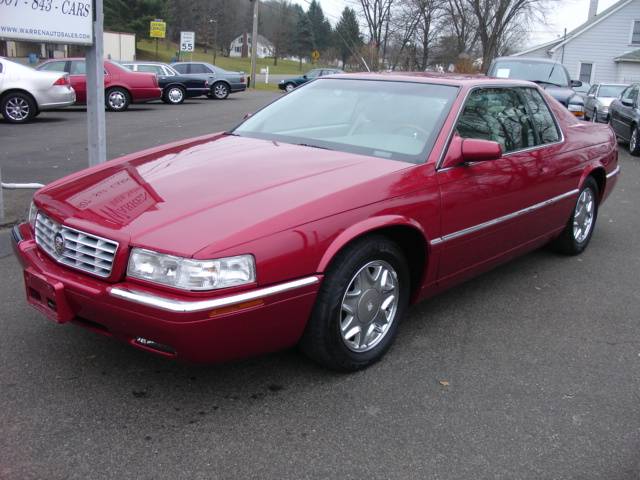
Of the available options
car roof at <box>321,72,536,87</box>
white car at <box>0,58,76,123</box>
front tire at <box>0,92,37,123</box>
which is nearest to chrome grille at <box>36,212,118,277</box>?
car roof at <box>321,72,536,87</box>

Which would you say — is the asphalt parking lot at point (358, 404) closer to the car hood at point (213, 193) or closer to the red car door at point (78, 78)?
the car hood at point (213, 193)

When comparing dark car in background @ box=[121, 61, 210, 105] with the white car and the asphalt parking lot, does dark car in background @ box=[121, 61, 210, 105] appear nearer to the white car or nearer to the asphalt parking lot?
the white car

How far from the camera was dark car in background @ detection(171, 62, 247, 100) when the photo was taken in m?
22.0

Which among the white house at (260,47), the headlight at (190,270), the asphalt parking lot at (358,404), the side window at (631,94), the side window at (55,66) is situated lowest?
the asphalt parking lot at (358,404)

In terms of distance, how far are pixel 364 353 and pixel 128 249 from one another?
133 centimetres

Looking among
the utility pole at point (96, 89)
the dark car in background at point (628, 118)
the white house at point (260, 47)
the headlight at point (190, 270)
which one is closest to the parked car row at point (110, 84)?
the utility pole at point (96, 89)

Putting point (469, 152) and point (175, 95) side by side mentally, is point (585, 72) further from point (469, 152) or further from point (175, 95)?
point (469, 152)

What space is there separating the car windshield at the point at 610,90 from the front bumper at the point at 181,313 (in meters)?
18.1

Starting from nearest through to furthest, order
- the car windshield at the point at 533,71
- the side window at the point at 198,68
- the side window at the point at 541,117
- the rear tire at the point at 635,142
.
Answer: the side window at the point at 541,117 → the rear tire at the point at 635,142 → the car windshield at the point at 533,71 → the side window at the point at 198,68

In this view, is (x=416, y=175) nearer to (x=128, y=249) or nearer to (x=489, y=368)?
(x=489, y=368)

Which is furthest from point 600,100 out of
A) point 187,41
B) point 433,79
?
point 187,41

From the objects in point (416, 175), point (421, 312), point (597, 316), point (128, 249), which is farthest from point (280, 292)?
point (597, 316)

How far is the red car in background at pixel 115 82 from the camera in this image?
16.5 m

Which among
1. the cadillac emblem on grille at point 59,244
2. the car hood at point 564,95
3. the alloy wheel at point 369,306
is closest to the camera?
the cadillac emblem on grille at point 59,244
